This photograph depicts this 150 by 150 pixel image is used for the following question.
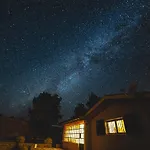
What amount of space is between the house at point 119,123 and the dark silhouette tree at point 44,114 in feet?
60.0

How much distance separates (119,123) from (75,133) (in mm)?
8453

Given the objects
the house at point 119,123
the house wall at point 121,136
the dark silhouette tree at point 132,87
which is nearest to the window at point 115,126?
the house at point 119,123

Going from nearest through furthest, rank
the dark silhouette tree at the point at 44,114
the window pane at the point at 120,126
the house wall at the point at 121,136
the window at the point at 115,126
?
the house wall at the point at 121,136 → the window pane at the point at 120,126 → the window at the point at 115,126 → the dark silhouette tree at the point at 44,114

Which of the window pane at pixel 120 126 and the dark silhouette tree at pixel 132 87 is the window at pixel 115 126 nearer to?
the window pane at pixel 120 126

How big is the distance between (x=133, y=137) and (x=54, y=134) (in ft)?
77.1

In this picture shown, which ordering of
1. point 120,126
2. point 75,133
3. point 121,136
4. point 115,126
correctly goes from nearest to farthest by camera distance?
point 121,136
point 120,126
point 115,126
point 75,133

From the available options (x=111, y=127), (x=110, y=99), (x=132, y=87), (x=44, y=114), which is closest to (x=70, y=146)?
Result: (x=111, y=127)

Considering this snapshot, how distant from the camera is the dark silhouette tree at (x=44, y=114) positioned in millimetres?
30516

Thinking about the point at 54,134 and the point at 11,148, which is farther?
the point at 54,134

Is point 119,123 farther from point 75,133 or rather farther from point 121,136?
point 75,133

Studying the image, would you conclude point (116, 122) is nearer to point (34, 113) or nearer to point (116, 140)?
point (116, 140)

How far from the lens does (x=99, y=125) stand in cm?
1216

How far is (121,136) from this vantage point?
9750 millimetres

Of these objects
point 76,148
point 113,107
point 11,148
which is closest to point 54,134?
point 11,148
